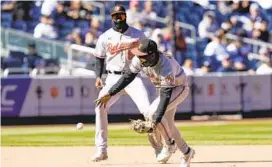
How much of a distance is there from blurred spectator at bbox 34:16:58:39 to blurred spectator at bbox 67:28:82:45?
1.43 ft

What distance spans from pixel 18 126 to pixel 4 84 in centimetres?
107

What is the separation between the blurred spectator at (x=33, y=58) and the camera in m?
20.2

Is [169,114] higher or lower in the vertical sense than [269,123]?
higher

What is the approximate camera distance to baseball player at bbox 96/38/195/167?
8.34m

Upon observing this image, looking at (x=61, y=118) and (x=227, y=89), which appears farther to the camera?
(x=227, y=89)

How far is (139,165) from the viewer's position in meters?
9.48

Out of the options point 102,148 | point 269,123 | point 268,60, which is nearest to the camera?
point 102,148

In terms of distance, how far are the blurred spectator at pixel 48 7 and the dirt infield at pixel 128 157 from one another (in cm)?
1000

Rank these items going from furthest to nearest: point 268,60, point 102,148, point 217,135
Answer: point 268,60 → point 217,135 → point 102,148

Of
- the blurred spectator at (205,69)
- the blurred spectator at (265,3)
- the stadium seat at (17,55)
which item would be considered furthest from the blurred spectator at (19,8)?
the blurred spectator at (265,3)

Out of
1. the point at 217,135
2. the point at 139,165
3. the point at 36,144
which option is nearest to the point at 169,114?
the point at 139,165

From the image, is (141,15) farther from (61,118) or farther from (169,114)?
(169,114)

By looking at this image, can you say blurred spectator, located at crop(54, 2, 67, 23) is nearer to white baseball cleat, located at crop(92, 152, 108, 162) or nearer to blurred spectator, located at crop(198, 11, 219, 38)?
blurred spectator, located at crop(198, 11, 219, 38)

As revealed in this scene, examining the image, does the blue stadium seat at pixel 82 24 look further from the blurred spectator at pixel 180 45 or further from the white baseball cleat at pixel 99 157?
the white baseball cleat at pixel 99 157
